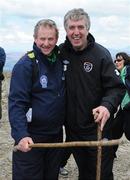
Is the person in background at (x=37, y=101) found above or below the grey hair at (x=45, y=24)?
below

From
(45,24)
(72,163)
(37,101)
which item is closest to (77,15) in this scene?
(45,24)

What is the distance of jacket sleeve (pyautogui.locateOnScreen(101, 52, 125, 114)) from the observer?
443 centimetres

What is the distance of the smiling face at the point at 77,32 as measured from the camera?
4289mm

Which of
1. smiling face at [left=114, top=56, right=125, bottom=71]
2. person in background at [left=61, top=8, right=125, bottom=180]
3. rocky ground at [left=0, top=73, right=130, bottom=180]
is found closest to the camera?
person in background at [left=61, top=8, right=125, bottom=180]

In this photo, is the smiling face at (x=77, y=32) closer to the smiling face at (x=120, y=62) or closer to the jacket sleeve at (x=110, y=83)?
the jacket sleeve at (x=110, y=83)

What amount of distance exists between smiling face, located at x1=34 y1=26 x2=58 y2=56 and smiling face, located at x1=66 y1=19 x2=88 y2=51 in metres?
0.16

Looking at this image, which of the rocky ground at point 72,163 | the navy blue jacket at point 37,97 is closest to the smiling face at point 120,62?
the rocky ground at point 72,163

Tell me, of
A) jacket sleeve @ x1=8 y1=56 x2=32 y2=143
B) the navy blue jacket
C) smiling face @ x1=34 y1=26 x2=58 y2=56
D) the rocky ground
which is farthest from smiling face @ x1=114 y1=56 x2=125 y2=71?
jacket sleeve @ x1=8 y1=56 x2=32 y2=143

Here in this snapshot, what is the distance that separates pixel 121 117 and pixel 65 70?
291 cm

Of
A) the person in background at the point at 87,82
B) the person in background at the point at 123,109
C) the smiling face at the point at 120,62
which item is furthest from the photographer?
the smiling face at the point at 120,62

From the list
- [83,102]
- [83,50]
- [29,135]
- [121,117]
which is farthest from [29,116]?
[121,117]

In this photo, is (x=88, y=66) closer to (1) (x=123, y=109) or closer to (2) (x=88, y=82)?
(2) (x=88, y=82)

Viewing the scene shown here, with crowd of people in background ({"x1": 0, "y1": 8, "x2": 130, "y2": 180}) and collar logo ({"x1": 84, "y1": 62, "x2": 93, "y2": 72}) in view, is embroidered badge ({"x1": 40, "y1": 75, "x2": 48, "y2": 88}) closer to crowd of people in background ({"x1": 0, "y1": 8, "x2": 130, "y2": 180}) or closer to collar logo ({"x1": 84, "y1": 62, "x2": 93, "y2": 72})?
crowd of people in background ({"x1": 0, "y1": 8, "x2": 130, "y2": 180})

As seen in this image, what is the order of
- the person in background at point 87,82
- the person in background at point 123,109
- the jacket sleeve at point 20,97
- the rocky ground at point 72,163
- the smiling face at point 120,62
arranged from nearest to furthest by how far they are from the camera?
the jacket sleeve at point 20,97
the person in background at point 87,82
the person in background at point 123,109
the rocky ground at point 72,163
the smiling face at point 120,62
